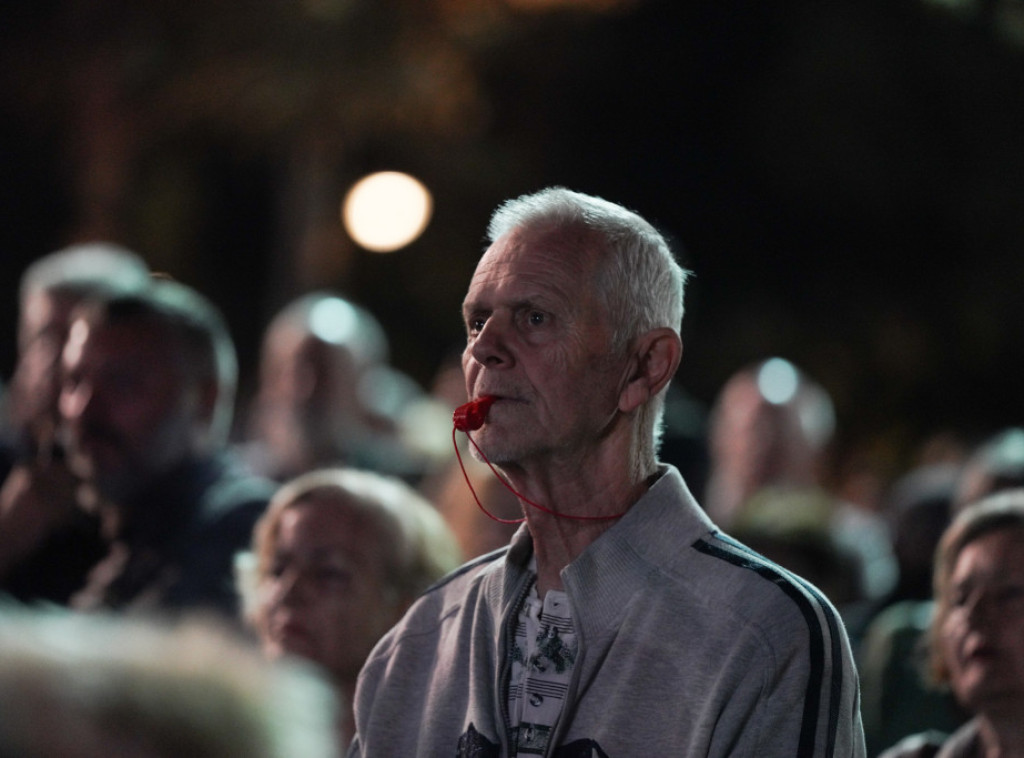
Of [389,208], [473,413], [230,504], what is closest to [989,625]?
[473,413]

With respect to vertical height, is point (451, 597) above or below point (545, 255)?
below

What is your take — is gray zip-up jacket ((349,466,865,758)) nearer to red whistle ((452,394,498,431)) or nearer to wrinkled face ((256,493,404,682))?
red whistle ((452,394,498,431))

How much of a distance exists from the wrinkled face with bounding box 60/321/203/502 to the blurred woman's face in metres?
2.04

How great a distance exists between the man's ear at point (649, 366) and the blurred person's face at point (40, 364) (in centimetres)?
247

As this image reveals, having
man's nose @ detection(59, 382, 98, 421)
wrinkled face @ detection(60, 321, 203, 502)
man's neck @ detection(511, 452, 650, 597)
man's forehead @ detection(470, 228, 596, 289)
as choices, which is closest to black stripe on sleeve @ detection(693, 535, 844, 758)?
man's neck @ detection(511, 452, 650, 597)

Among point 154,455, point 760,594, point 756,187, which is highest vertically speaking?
point 756,187

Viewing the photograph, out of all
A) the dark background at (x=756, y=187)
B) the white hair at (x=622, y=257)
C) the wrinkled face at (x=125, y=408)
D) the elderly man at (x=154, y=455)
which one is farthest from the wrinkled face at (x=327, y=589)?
the dark background at (x=756, y=187)

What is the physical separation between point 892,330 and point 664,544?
1257cm

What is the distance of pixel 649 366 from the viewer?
248 cm

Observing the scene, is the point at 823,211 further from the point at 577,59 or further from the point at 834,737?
the point at 834,737

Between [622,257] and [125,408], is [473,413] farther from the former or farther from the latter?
[125,408]

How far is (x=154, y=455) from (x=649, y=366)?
1.87 m

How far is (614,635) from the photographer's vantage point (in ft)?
7.50

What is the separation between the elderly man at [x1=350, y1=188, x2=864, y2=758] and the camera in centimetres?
219
